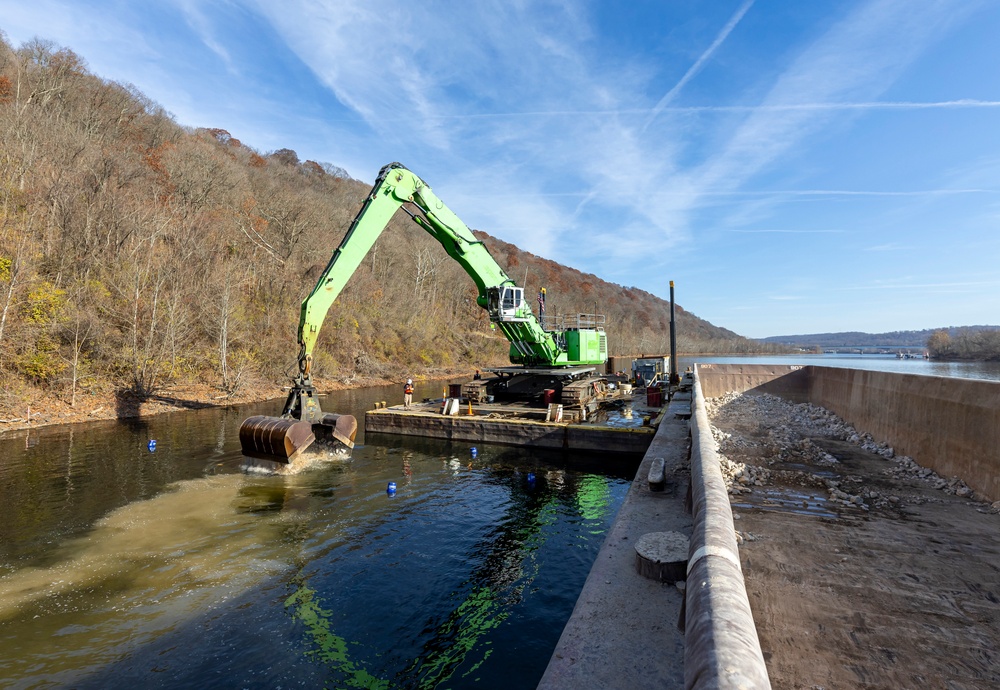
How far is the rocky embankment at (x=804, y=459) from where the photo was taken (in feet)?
22.7

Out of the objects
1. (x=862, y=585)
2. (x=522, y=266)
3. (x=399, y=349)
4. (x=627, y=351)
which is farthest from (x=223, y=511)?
(x=522, y=266)

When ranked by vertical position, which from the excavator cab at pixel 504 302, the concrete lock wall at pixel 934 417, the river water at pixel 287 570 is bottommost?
the river water at pixel 287 570

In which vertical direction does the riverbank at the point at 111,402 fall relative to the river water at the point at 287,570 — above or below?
above

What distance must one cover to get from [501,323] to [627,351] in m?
89.5

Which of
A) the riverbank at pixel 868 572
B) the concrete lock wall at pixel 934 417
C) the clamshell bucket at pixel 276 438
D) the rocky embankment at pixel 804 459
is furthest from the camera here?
the clamshell bucket at pixel 276 438

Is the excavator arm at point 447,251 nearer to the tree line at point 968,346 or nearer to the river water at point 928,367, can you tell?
the river water at point 928,367

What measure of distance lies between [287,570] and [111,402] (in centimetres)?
1891

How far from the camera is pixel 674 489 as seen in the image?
297 inches

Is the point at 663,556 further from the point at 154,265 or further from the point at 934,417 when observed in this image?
the point at 154,265

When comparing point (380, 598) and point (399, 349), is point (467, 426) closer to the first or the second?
point (380, 598)

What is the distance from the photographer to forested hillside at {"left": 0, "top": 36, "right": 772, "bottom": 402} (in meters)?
19.9

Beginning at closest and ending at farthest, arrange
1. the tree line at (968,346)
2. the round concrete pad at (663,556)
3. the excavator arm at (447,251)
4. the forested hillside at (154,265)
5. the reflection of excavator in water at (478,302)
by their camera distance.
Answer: the round concrete pad at (663,556) → the reflection of excavator in water at (478,302) → the excavator arm at (447,251) → the forested hillside at (154,265) → the tree line at (968,346)

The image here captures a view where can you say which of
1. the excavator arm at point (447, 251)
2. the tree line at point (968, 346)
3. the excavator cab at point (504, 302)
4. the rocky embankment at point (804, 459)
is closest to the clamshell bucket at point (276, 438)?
the excavator arm at point (447, 251)

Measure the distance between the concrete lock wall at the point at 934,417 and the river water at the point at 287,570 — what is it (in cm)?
568
